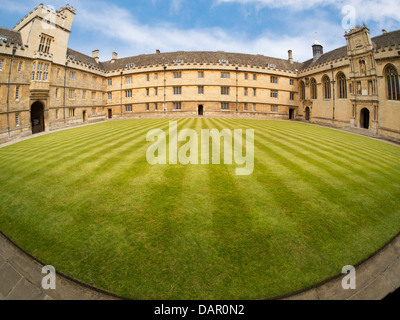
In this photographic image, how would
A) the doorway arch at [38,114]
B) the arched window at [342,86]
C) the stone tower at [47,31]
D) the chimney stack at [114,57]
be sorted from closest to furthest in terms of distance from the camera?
the stone tower at [47,31], the doorway arch at [38,114], the arched window at [342,86], the chimney stack at [114,57]

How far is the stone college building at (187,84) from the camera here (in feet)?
83.6

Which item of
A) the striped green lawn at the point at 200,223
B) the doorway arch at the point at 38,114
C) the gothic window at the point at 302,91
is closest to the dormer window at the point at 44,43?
the doorway arch at the point at 38,114

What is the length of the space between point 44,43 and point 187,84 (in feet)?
75.5

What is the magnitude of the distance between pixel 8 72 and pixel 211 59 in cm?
3325

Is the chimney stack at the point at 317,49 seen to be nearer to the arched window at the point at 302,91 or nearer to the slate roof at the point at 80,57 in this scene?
the arched window at the point at 302,91

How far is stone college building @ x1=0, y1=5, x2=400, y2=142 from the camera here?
25469mm

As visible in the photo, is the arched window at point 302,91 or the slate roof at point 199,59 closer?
the slate roof at point 199,59

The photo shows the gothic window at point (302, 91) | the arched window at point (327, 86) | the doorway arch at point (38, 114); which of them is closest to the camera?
the doorway arch at point (38, 114)

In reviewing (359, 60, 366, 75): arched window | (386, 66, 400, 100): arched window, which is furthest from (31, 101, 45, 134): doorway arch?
(386, 66, 400, 100): arched window

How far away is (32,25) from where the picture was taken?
26281 millimetres

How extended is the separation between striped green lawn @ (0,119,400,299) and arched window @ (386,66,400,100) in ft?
72.1

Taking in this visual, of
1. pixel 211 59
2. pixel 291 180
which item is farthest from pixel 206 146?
pixel 211 59

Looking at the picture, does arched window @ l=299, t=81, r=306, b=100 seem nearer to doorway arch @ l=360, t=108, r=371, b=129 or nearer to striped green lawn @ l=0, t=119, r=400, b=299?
doorway arch @ l=360, t=108, r=371, b=129

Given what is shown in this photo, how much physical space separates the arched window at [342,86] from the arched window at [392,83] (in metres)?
7.80
